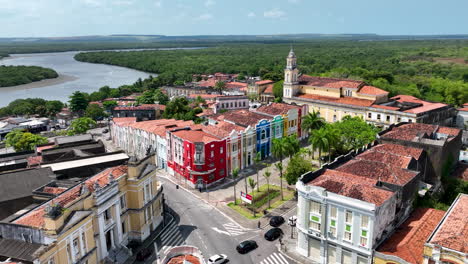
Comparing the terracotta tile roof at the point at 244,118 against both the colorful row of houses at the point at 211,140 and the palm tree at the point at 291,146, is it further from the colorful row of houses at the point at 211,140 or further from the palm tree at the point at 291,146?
the palm tree at the point at 291,146

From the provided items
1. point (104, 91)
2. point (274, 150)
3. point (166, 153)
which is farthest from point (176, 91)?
point (274, 150)

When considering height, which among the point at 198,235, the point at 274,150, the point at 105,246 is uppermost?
the point at 274,150

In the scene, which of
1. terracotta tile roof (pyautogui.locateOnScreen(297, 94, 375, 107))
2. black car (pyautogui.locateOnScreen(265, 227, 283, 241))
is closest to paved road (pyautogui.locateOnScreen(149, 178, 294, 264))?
black car (pyautogui.locateOnScreen(265, 227, 283, 241))

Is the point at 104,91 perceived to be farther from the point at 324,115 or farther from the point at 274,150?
the point at 274,150

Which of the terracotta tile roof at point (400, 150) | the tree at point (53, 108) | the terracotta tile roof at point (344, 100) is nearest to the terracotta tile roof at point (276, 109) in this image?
the terracotta tile roof at point (344, 100)

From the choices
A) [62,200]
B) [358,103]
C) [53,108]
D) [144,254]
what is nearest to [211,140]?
[144,254]

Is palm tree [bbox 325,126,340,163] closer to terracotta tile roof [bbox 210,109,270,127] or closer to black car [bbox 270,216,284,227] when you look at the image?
terracotta tile roof [bbox 210,109,270,127]
